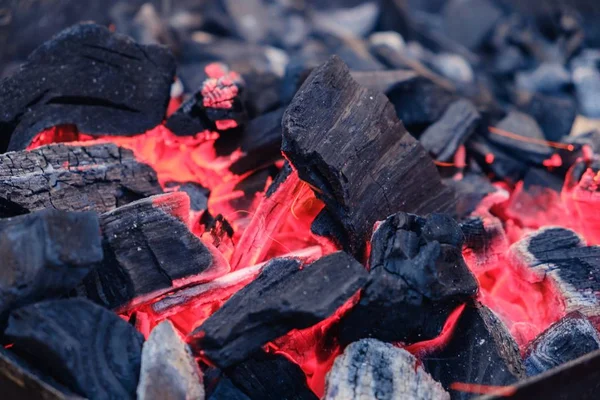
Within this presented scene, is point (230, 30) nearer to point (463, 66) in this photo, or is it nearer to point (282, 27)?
point (282, 27)

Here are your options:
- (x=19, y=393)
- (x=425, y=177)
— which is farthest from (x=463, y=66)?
(x=19, y=393)

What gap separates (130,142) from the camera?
6.40 feet

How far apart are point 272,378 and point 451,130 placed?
124cm

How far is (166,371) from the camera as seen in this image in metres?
1.21

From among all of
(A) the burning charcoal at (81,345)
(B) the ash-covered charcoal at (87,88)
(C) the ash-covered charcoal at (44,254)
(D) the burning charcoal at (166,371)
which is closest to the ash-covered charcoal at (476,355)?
(D) the burning charcoal at (166,371)

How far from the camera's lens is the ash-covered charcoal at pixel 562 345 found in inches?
57.6

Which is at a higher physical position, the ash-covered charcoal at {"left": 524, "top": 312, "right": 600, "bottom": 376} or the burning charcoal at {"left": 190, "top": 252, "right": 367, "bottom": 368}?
the burning charcoal at {"left": 190, "top": 252, "right": 367, "bottom": 368}

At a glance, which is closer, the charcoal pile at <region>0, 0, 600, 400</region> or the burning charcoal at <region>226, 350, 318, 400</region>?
the charcoal pile at <region>0, 0, 600, 400</region>

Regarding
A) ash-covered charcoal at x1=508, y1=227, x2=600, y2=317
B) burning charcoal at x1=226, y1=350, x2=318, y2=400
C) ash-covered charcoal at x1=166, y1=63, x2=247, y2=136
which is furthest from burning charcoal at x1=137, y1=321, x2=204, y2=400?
ash-covered charcoal at x1=508, y1=227, x2=600, y2=317

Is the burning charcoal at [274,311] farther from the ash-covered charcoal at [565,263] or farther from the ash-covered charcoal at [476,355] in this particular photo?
the ash-covered charcoal at [565,263]

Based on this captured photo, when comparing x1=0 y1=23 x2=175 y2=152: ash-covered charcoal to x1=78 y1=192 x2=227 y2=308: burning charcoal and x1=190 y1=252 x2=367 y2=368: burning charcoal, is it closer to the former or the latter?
x1=78 y1=192 x2=227 y2=308: burning charcoal

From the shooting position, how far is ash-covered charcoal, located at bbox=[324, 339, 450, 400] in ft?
4.21

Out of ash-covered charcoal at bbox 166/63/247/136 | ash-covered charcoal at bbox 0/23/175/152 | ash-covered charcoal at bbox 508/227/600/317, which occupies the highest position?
ash-covered charcoal at bbox 0/23/175/152

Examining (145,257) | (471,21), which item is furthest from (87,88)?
(471,21)
